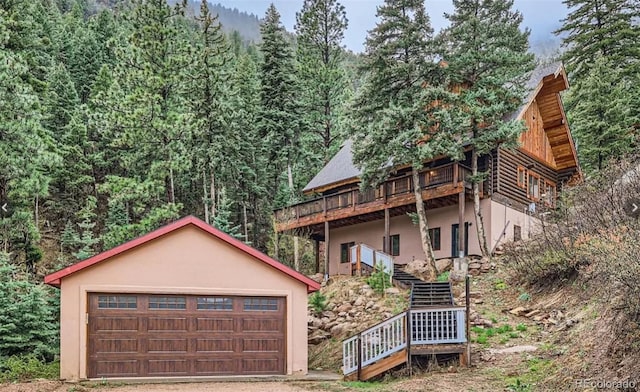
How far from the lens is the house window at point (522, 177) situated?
80.5 ft

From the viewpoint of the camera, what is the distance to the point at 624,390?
8250mm

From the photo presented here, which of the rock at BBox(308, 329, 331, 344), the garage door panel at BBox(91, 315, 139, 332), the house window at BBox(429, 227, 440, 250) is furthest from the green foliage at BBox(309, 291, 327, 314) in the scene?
the garage door panel at BBox(91, 315, 139, 332)

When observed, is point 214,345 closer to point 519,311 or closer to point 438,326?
point 438,326

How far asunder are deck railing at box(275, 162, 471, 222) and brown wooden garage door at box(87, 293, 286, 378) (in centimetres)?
1012

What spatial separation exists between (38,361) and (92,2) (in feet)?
346

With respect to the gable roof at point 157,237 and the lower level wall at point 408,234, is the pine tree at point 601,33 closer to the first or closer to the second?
the lower level wall at point 408,234

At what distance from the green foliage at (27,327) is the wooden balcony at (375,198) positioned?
44.5ft

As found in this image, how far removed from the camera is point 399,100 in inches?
853

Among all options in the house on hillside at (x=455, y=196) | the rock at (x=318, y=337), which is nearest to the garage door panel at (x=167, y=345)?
the rock at (x=318, y=337)

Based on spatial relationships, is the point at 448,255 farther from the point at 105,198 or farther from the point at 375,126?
the point at 105,198

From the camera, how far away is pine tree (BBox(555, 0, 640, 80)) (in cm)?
3081

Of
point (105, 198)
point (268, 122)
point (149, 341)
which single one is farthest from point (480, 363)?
point (105, 198)

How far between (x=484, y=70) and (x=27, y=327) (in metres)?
18.2

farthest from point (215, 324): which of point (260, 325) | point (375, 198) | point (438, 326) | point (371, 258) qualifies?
point (375, 198)
